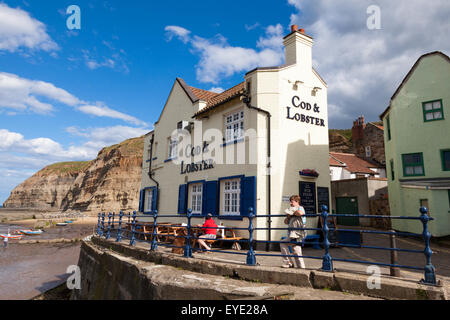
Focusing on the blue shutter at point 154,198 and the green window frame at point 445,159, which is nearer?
the green window frame at point 445,159

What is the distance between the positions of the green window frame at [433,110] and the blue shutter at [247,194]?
12.2m

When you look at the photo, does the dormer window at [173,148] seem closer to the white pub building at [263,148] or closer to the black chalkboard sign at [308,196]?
the white pub building at [263,148]

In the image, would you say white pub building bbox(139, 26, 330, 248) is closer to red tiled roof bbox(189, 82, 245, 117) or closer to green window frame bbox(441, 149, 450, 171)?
red tiled roof bbox(189, 82, 245, 117)

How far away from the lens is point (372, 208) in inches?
802

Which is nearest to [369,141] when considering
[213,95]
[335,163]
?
[335,163]

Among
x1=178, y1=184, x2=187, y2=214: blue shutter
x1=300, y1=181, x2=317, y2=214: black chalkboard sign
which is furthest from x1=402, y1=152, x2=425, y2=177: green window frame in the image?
x1=178, y1=184, x2=187, y2=214: blue shutter

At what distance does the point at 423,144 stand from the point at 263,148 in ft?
37.3

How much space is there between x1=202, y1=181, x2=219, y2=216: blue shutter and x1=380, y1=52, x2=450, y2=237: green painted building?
11.3 meters

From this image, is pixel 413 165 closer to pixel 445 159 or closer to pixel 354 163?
pixel 445 159

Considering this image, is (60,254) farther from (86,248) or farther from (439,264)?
(439,264)

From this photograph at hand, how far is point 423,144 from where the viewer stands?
621 inches

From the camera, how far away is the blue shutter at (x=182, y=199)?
1363 cm

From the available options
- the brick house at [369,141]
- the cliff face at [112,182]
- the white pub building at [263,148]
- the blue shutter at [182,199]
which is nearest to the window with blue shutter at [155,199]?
the white pub building at [263,148]

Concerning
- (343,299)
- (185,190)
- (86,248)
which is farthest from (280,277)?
(86,248)
